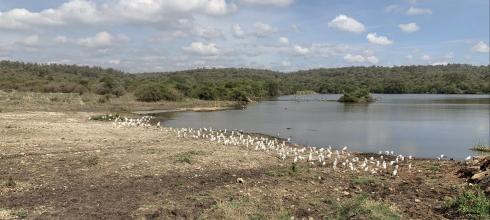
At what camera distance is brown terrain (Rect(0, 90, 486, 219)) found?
10.5 m

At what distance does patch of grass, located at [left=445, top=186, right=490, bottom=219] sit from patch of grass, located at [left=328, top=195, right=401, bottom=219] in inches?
50.6

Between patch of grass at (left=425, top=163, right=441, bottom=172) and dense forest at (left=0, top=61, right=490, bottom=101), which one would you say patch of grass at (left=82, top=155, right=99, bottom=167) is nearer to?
patch of grass at (left=425, top=163, right=441, bottom=172)

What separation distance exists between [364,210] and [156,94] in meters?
69.0

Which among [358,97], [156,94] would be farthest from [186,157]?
[358,97]

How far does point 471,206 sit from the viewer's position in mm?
10477

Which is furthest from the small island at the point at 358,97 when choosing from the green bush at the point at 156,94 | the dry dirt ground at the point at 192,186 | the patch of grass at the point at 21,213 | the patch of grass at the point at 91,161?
the patch of grass at the point at 21,213

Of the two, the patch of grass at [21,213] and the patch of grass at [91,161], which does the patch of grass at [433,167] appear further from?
the patch of grass at [21,213]

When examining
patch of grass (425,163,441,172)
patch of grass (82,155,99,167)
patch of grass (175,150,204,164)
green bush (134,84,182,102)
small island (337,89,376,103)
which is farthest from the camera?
small island (337,89,376,103)

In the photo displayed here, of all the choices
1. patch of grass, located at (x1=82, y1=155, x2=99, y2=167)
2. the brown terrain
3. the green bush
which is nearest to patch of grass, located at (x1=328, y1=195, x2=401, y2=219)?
the brown terrain

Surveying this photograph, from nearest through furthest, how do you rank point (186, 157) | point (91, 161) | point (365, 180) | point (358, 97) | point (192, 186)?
point (192, 186) → point (365, 180) → point (91, 161) → point (186, 157) → point (358, 97)

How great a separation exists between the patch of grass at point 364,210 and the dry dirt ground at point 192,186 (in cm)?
2

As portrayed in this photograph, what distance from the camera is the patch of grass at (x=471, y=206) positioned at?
999cm

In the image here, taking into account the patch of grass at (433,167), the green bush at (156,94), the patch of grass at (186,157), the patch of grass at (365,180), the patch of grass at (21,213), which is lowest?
the patch of grass at (433,167)

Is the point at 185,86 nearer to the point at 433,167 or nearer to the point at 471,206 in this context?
the point at 433,167
